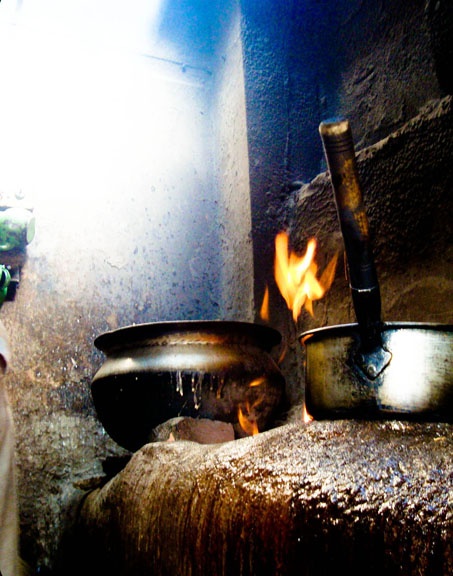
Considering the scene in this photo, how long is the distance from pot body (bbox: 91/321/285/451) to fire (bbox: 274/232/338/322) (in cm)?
65

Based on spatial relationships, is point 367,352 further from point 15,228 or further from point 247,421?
point 15,228

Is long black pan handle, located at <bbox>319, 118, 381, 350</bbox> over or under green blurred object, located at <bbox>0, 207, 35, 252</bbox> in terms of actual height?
under

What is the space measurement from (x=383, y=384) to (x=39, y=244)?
2.83 meters

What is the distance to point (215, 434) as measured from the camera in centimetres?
231

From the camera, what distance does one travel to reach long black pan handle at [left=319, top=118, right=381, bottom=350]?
4.27 ft

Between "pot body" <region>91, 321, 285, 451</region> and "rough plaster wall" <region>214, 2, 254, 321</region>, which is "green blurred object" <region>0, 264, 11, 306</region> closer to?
"pot body" <region>91, 321, 285, 451</region>

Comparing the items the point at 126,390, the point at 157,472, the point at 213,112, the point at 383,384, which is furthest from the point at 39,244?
the point at 383,384

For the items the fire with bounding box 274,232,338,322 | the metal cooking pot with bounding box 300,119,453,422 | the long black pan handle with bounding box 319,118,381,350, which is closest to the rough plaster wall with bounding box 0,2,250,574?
the fire with bounding box 274,232,338,322

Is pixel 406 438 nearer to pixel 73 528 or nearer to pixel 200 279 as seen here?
pixel 73 528

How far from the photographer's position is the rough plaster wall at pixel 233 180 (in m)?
3.45

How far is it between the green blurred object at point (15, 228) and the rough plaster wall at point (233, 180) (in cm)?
137

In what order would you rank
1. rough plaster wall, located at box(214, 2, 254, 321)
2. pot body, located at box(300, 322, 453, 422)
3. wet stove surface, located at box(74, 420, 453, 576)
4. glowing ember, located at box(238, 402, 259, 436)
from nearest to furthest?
wet stove surface, located at box(74, 420, 453, 576) < pot body, located at box(300, 322, 453, 422) < glowing ember, located at box(238, 402, 259, 436) < rough plaster wall, located at box(214, 2, 254, 321)

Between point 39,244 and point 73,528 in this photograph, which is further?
point 39,244

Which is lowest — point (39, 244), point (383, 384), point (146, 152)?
point (383, 384)
